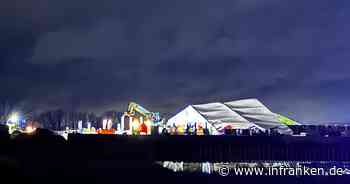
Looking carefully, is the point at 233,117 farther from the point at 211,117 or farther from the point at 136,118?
the point at 136,118

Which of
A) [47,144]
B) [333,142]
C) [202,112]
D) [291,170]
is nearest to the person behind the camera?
[47,144]

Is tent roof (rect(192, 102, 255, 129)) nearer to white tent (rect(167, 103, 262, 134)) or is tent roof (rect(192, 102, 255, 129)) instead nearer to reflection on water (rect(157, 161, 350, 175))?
white tent (rect(167, 103, 262, 134))

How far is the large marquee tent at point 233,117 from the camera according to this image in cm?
5144

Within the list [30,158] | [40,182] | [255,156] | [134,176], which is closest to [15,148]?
[30,158]

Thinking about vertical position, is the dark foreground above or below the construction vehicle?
below

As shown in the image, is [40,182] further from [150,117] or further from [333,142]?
[150,117]

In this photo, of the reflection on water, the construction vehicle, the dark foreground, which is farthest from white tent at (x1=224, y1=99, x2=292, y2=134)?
the dark foreground

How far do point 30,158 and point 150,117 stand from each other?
2338 centimetres

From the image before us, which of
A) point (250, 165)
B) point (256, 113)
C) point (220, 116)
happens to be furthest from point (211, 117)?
point (250, 165)

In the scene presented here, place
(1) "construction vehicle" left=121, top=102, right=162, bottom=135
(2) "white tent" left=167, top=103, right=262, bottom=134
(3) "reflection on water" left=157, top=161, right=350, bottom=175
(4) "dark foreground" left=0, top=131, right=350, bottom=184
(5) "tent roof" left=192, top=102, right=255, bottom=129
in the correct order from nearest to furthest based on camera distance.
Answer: (4) "dark foreground" left=0, top=131, right=350, bottom=184 → (3) "reflection on water" left=157, top=161, right=350, bottom=175 → (1) "construction vehicle" left=121, top=102, right=162, bottom=135 → (2) "white tent" left=167, top=103, right=262, bottom=134 → (5) "tent roof" left=192, top=102, right=255, bottom=129

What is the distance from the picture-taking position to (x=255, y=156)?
104 feet

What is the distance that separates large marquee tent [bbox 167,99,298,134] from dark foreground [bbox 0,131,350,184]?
20.7 metres

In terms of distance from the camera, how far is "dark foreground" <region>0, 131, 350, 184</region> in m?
22.2

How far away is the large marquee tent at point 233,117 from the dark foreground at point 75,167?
20681mm
